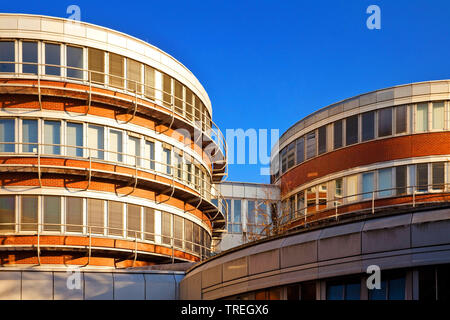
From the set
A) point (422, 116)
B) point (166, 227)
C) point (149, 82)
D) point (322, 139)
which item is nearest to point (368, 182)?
point (422, 116)

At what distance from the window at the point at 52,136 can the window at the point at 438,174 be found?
799 inches

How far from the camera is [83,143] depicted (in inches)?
1511

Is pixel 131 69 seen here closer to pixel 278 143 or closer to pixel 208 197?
pixel 208 197

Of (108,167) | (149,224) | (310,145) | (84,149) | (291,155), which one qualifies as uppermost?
(310,145)

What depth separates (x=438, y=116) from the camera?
4009 cm

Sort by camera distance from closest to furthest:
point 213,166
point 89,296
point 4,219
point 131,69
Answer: point 89,296, point 4,219, point 131,69, point 213,166

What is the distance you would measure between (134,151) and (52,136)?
15.4 feet

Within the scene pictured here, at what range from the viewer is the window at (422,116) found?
40281 millimetres

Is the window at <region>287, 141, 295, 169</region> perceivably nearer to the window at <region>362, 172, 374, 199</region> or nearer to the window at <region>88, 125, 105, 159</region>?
the window at <region>362, 172, 374, 199</region>

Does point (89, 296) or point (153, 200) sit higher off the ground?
point (153, 200)

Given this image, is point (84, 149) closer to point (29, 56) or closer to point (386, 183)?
point (29, 56)

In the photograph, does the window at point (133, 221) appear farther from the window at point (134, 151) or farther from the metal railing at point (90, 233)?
the window at point (134, 151)
